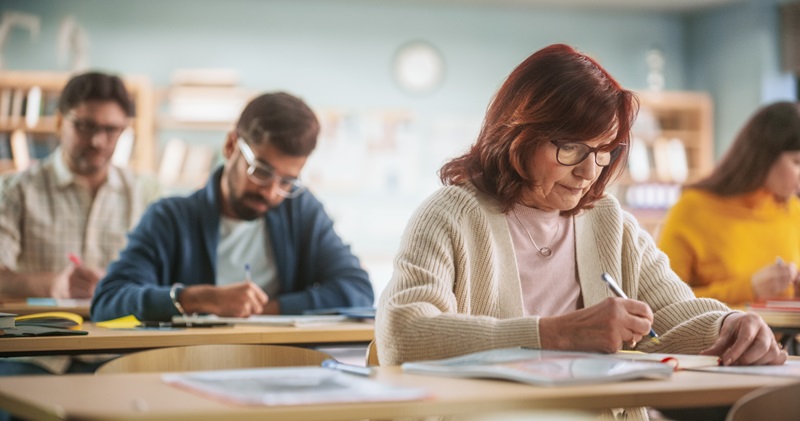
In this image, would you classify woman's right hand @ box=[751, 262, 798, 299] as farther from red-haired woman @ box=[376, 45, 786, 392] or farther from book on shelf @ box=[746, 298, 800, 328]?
red-haired woman @ box=[376, 45, 786, 392]

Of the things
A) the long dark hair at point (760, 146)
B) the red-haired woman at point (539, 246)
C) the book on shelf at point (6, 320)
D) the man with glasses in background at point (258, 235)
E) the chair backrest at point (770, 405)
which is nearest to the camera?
the chair backrest at point (770, 405)

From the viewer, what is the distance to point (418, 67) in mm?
7805

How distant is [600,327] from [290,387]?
57 cm

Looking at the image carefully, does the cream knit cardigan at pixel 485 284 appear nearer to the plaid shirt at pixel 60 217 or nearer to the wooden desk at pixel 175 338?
the wooden desk at pixel 175 338

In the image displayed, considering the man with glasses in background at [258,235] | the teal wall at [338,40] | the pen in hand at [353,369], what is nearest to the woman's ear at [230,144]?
the man with glasses in background at [258,235]

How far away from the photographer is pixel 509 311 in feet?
6.18

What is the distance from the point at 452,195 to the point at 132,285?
1.09 m

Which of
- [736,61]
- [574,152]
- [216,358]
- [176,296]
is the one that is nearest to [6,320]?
[176,296]

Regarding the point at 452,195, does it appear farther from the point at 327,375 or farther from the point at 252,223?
the point at 252,223

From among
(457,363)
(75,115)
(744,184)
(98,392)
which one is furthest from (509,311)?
(75,115)

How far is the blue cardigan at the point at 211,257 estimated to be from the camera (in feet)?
8.84

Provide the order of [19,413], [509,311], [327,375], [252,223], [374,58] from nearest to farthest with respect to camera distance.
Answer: [19,413]
[327,375]
[509,311]
[252,223]
[374,58]

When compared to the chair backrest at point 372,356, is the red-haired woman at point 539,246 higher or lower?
higher

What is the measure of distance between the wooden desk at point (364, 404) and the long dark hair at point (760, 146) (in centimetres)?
235
